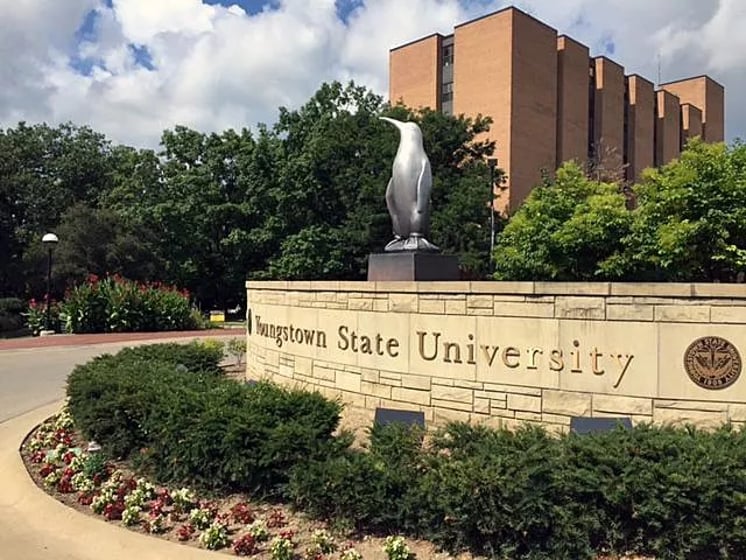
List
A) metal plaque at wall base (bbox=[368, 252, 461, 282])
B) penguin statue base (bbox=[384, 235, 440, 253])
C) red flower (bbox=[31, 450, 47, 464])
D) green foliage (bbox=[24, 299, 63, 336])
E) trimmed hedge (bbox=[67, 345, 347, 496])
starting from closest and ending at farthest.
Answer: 1. trimmed hedge (bbox=[67, 345, 347, 496])
2. red flower (bbox=[31, 450, 47, 464])
3. metal plaque at wall base (bbox=[368, 252, 461, 282])
4. penguin statue base (bbox=[384, 235, 440, 253])
5. green foliage (bbox=[24, 299, 63, 336])

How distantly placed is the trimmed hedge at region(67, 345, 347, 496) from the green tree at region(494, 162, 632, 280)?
69.0ft

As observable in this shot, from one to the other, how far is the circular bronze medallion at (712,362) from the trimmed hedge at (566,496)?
3.26 feet

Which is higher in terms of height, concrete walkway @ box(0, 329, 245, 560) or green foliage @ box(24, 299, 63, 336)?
green foliage @ box(24, 299, 63, 336)

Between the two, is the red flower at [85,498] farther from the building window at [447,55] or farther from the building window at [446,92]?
the building window at [447,55]

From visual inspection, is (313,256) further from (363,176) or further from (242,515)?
(242,515)

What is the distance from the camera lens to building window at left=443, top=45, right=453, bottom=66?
48625 millimetres

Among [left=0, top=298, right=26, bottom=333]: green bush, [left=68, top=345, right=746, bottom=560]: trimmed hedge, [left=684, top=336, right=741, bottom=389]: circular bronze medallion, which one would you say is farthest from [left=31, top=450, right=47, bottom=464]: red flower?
[left=0, top=298, right=26, bottom=333]: green bush

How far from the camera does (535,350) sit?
6.51m

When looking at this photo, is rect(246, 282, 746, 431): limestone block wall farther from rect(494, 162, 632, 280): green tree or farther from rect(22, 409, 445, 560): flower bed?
rect(494, 162, 632, 280): green tree

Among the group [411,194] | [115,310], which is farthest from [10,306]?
[411,194]

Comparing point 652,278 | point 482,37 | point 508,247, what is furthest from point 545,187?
point 482,37

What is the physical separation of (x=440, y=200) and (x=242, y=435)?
89.3 feet

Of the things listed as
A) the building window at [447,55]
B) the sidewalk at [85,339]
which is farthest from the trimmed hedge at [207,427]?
the building window at [447,55]

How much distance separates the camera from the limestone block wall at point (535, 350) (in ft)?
18.9
